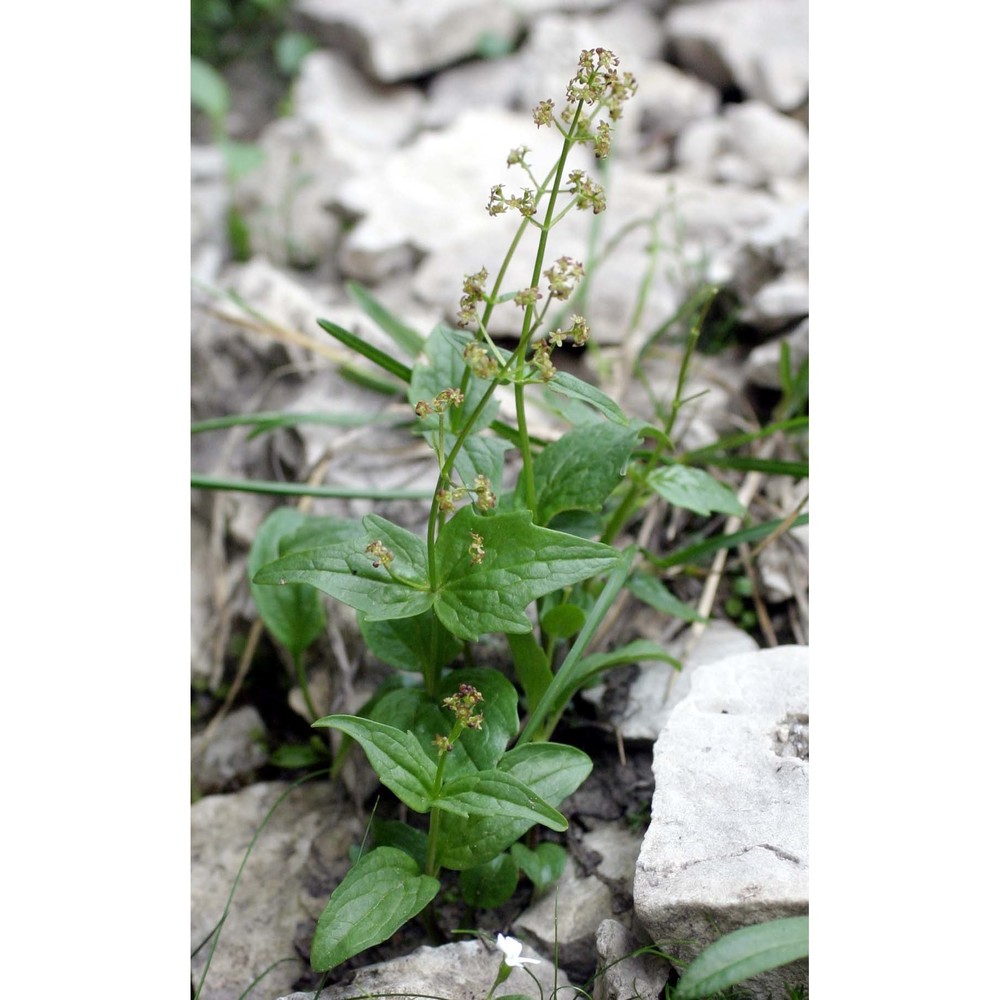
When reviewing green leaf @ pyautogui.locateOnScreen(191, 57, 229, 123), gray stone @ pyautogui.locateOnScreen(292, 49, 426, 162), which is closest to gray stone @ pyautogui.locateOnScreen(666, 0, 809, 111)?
gray stone @ pyautogui.locateOnScreen(292, 49, 426, 162)

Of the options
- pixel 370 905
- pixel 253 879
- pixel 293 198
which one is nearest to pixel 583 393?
pixel 370 905

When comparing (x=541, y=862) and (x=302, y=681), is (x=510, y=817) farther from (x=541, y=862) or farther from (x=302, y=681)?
(x=302, y=681)

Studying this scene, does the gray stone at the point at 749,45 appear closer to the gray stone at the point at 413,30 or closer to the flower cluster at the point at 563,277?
the gray stone at the point at 413,30

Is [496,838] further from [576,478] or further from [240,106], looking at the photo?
[240,106]

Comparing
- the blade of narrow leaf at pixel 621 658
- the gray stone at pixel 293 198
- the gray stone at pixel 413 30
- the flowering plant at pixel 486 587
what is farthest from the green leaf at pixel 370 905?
the gray stone at pixel 413 30

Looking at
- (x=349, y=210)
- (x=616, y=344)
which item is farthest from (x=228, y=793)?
(x=349, y=210)
